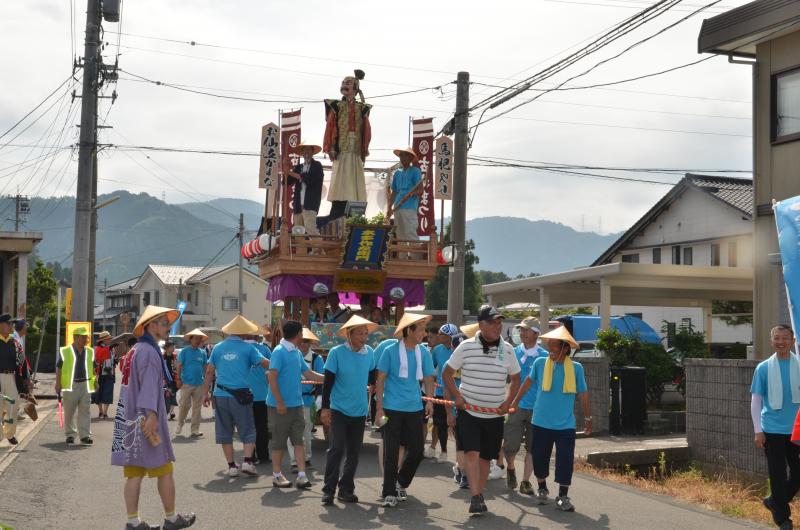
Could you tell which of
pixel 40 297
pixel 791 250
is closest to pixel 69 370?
pixel 791 250

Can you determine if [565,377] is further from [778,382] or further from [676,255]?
[676,255]

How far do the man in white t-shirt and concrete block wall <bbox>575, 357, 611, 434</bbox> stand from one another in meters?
7.36

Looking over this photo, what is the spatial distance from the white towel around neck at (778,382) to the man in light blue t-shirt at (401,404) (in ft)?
10.8

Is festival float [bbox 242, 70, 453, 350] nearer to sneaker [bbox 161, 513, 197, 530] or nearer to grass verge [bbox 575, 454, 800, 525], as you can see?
grass verge [bbox 575, 454, 800, 525]

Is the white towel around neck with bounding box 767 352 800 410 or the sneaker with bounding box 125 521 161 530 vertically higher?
the white towel around neck with bounding box 767 352 800 410

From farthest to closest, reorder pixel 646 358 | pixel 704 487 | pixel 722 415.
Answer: pixel 646 358
pixel 722 415
pixel 704 487

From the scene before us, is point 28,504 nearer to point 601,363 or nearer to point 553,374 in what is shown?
point 553,374

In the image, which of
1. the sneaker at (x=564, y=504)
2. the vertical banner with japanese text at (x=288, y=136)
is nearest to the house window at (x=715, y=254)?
the vertical banner with japanese text at (x=288, y=136)

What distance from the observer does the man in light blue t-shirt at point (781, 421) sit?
822cm

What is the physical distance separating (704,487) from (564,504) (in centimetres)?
271

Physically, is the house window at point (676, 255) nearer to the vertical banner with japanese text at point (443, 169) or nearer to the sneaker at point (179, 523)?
the vertical banner with japanese text at point (443, 169)

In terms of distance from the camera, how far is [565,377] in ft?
31.1

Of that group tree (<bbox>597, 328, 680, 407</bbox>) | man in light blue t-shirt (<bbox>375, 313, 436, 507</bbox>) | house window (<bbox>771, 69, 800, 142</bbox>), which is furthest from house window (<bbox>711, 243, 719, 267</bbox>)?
man in light blue t-shirt (<bbox>375, 313, 436, 507</bbox>)

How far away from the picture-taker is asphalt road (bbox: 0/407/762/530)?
8.36m
